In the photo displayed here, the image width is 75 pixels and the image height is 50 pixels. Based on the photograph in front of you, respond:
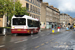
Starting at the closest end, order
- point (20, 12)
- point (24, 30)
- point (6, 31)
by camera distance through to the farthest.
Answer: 1. point (24, 30)
2. point (6, 31)
3. point (20, 12)

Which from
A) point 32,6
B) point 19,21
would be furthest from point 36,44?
point 32,6

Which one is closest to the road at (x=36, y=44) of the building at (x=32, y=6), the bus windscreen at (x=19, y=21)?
Answer: the bus windscreen at (x=19, y=21)

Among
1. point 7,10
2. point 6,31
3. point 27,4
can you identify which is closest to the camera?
point 6,31

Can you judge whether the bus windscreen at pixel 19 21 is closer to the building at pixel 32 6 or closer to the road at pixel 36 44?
the road at pixel 36 44

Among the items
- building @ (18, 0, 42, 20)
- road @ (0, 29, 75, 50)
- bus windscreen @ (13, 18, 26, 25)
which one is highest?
building @ (18, 0, 42, 20)

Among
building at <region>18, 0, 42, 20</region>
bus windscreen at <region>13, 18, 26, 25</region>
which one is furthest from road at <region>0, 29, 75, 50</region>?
building at <region>18, 0, 42, 20</region>

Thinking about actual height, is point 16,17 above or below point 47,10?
below

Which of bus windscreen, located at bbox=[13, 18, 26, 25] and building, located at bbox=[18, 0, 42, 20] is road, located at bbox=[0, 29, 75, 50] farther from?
building, located at bbox=[18, 0, 42, 20]

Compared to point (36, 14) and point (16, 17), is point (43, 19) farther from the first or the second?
point (16, 17)

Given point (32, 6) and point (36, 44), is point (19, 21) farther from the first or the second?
point (32, 6)

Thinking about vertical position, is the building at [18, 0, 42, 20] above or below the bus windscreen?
above

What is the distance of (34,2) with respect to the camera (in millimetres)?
64250

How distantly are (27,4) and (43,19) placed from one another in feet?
96.5

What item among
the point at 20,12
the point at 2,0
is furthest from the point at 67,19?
the point at 2,0
